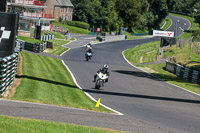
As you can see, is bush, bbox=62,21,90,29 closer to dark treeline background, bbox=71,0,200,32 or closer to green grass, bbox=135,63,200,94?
dark treeline background, bbox=71,0,200,32

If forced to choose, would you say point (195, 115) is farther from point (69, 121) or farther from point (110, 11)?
point (110, 11)

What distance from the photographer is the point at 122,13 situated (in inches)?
5256

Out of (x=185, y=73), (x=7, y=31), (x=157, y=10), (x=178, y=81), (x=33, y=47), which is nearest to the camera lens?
(x=7, y=31)

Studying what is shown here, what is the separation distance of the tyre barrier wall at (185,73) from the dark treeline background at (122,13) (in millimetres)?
72194

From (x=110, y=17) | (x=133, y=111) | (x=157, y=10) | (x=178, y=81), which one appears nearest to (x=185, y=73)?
(x=178, y=81)

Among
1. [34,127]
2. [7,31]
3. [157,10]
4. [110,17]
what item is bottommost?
[34,127]

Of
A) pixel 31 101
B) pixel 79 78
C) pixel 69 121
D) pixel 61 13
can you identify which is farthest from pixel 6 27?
pixel 61 13

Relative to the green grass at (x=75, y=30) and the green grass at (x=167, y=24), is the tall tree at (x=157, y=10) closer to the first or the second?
the green grass at (x=167, y=24)

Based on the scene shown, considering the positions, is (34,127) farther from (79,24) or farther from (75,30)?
(79,24)

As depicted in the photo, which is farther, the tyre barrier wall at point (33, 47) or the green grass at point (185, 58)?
the green grass at point (185, 58)

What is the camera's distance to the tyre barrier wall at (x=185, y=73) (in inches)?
1555

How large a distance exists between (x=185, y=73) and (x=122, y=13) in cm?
9329

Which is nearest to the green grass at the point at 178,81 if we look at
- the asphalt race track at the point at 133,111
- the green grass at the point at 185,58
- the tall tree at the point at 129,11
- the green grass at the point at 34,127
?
the green grass at the point at 185,58

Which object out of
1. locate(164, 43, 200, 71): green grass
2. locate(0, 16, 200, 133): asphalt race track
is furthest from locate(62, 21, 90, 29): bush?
locate(0, 16, 200, 133): asphalt race track
